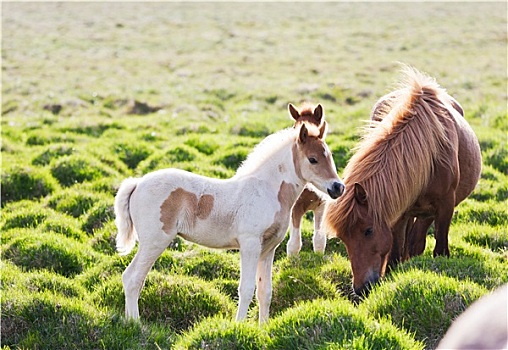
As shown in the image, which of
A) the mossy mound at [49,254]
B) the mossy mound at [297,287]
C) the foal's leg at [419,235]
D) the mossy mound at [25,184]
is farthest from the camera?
the mossy mound at [25,184]

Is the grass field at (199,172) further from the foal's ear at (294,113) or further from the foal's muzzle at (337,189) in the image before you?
the foal's ear at (294,113)

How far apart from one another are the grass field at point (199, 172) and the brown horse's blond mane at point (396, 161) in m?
0.65

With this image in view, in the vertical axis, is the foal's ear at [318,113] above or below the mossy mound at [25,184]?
above

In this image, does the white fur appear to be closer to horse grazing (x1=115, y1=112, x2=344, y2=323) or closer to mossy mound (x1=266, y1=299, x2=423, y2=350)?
horse grazing (x1=115, y1=112, x2=344, y2=323)

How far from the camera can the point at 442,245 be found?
6426 millimetres

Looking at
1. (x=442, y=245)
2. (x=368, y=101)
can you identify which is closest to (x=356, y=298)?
(x=442, y=245)

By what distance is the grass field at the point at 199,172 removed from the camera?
488 centimetres

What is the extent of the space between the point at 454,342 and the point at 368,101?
52.2ft

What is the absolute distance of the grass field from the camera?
488 cm

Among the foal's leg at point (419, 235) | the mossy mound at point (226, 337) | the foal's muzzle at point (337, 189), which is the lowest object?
the foal's leg at point (419, 235)

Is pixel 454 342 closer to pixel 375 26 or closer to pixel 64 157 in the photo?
pixel 64 157

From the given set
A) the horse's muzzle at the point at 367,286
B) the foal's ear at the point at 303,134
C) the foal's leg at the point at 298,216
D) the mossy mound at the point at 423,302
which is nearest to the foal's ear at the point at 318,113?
the foal's ear at the point at 303,134

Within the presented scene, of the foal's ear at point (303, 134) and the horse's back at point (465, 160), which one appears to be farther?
the horse's back at point (465, 160)

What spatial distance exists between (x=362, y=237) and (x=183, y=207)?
1.67 metres
